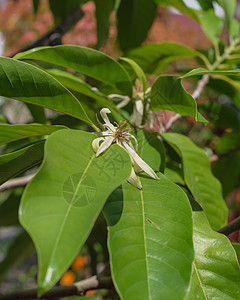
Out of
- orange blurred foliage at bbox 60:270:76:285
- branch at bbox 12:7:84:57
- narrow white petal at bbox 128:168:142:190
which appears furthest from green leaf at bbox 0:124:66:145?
orange blurred foliage at bbox 60:270:76:285

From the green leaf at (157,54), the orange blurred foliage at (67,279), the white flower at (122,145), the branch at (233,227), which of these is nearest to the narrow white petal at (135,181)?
the white flower at (122,145)

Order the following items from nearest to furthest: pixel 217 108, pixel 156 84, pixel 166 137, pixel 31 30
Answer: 1. pixel 156 84
2. pixel 166 137
3. pixel 217 108
4. pixel 31 30

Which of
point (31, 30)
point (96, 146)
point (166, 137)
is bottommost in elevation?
point (31, 30)

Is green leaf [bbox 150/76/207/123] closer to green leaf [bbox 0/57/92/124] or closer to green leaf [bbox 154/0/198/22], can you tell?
green leaf [bbox 0/57/92/124]

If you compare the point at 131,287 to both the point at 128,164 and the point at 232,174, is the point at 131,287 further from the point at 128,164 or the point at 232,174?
the point at 232,174

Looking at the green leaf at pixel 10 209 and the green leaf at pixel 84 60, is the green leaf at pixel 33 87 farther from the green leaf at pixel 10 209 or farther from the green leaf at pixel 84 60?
the green leaf at pixel 10 209

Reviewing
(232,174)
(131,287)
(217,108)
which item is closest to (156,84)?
(131,287)

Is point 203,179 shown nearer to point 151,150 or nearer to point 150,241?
point 151,150
